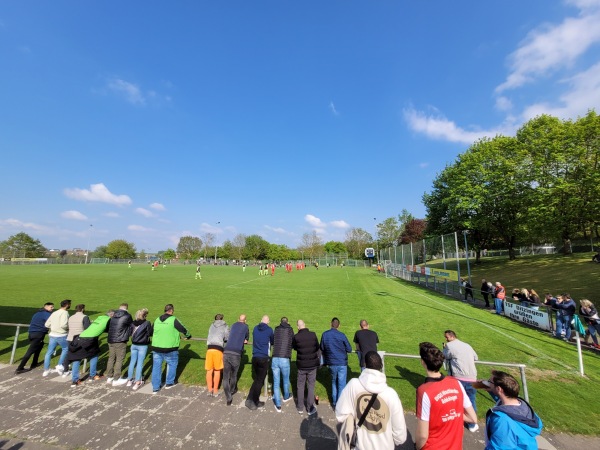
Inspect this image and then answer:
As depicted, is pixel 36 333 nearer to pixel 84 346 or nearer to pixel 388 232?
pixel 84 346

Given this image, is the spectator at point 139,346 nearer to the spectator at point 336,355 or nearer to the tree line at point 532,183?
the spectator at point 336,355

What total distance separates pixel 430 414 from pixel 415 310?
14.0 metres

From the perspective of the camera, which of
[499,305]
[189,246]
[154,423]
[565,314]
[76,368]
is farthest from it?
[189,246]

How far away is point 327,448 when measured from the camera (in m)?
4.49

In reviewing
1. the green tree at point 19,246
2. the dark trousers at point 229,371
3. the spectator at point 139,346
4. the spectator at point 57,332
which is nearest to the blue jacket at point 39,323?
the spectator at point 57,332

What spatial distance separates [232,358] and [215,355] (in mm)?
521

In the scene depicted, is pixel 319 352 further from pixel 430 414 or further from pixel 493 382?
pixel 493 382

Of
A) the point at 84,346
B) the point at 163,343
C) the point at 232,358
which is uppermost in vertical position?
the point at 163,343

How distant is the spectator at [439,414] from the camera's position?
2.90 metres

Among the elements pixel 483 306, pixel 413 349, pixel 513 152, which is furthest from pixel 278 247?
pixel 413 349

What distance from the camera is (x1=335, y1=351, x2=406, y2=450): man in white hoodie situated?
2877 mm

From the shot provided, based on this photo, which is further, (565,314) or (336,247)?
(336,247)

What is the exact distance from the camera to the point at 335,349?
5758mm

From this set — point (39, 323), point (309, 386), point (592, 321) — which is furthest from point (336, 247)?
point (309, 386)
